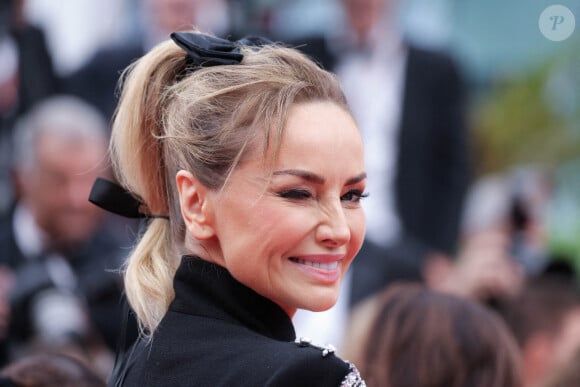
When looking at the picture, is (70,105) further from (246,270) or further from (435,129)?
(246,270)

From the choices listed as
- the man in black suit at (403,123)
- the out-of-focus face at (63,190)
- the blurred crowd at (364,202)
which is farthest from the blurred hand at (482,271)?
the out-of-focus face at (63,190)

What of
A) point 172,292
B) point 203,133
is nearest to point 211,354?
point 172,292

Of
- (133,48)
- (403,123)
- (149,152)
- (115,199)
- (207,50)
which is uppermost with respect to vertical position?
(207,50)

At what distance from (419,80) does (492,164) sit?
3.39ft

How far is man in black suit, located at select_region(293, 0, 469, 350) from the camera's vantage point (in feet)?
20.0

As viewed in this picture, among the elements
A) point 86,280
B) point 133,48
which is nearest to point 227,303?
point 86,280

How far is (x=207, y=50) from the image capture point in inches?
85.6

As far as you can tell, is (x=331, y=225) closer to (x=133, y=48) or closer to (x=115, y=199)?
(x=115, y=199)

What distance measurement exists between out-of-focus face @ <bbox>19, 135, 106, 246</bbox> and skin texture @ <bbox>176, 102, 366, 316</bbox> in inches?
138

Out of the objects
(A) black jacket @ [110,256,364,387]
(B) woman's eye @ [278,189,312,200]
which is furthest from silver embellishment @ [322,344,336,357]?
(B) woman's eye @ [278,189,312,200]

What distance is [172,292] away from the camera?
2.16m

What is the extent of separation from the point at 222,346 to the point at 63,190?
12.3ft

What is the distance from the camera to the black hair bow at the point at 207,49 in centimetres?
217

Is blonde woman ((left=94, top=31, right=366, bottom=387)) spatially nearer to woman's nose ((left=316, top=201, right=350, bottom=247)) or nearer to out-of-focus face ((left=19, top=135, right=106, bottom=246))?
woman's nose ((left=316, top=201, right=350, bottom=247))
